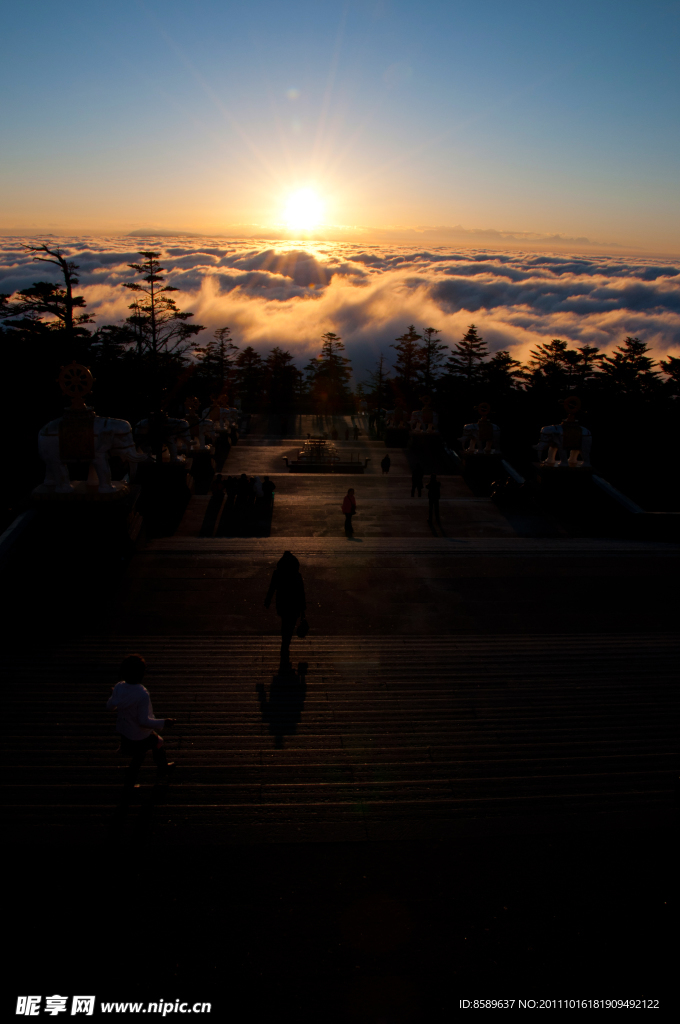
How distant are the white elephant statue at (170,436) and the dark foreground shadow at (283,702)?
13.6 metres

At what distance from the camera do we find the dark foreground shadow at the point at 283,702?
6270 millimetres

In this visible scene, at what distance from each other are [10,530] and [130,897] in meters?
8.86

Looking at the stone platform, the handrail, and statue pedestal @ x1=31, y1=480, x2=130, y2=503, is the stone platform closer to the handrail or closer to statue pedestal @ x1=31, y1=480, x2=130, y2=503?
statue pedestal @ x1=31, y1=480, x2=130, y2=503

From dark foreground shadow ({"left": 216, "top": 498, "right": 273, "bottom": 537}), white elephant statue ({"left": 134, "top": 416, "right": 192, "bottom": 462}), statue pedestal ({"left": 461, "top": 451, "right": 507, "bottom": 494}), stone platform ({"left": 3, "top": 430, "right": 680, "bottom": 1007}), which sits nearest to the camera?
stone platform ({"left": 3, "top": 430, "right": 680, "bottom": 1007})

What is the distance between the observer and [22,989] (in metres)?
3.52

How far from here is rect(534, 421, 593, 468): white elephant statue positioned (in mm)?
19766

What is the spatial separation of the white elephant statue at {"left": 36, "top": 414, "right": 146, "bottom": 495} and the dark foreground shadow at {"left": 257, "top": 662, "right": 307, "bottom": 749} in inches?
284

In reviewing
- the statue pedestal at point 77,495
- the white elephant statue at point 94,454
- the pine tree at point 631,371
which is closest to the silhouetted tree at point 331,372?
the pine tree at point 631,371

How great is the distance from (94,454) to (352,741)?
962cm

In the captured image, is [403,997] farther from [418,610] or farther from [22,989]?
[418,610]

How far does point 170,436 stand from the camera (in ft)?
67.5

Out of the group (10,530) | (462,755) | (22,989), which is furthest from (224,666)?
(10,530)

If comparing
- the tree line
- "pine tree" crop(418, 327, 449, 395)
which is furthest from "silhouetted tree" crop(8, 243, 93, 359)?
"pine tree" crop(418, 327, 449, 395)

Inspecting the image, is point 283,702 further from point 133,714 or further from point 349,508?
point 349,508
